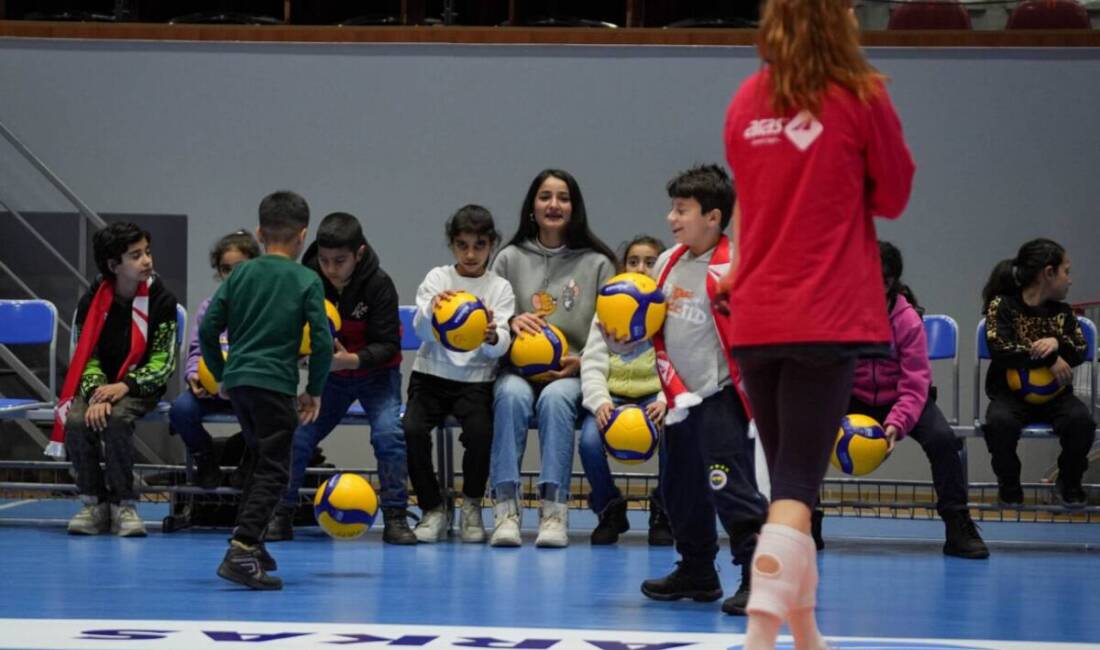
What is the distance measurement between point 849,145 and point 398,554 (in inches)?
125

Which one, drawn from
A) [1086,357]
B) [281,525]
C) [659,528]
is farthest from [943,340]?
[281,525]

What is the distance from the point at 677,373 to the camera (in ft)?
14.0

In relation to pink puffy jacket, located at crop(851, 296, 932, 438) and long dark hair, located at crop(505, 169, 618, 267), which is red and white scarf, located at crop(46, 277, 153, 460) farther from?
pink puffy jacket, located at crop(851, 296, 932, 438)

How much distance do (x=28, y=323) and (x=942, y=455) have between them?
4.02m

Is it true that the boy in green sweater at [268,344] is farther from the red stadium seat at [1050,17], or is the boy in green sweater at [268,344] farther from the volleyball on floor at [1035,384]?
the red stadium seat at [1050,17]

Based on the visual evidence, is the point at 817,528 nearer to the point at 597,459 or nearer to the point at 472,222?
the point at 597,459

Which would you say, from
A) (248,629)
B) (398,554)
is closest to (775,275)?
(248,629)

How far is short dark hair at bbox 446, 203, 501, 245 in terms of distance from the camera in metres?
5.92

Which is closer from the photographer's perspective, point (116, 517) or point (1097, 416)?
point (116, 517)

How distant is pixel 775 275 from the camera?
2.79m

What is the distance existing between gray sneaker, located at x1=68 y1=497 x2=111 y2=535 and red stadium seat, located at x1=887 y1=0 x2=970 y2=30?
5567 millimetres

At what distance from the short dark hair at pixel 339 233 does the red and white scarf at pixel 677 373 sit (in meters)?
1.83

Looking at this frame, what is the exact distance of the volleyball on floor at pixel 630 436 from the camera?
5.19 meters

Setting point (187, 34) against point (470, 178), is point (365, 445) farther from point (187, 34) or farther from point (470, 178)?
point (187, 34)
